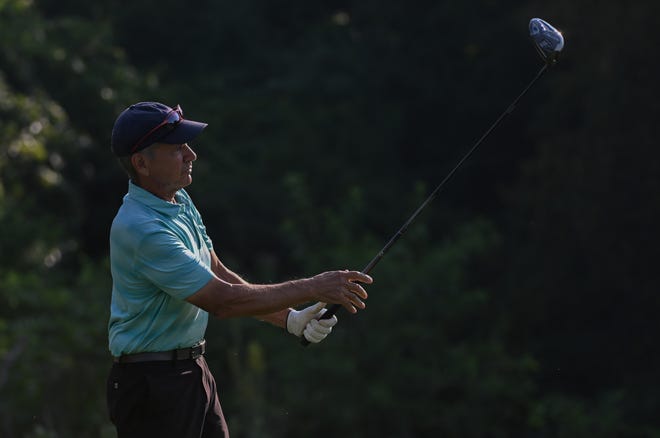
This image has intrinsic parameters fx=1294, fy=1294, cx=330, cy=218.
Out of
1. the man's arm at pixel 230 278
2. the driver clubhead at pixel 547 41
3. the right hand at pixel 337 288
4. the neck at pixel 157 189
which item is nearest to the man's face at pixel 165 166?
the neck at pixel 157 189

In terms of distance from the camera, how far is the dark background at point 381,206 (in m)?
15.5

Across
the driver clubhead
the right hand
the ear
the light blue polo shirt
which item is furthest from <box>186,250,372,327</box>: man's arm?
the driver clubhead

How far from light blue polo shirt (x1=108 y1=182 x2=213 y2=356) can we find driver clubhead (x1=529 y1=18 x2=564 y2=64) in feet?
5.28

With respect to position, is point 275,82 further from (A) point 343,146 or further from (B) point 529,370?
(B) point 529,370

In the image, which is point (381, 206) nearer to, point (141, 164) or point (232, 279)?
point (232, 279)

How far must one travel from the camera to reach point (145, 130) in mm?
4676

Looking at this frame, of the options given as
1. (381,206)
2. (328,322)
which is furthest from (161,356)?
(381,206)

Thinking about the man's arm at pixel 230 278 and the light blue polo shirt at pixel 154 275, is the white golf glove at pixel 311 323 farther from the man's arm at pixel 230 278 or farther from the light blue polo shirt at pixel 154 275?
the light blue polo shirt at pixel 154 275

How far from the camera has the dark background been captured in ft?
50.9

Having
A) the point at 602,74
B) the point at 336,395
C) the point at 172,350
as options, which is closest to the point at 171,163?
the point at 172,350

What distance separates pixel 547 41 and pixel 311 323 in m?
1.51

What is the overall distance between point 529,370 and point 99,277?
18.8ft

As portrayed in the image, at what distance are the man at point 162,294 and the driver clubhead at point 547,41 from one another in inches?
52.7

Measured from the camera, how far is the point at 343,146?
941 inches
